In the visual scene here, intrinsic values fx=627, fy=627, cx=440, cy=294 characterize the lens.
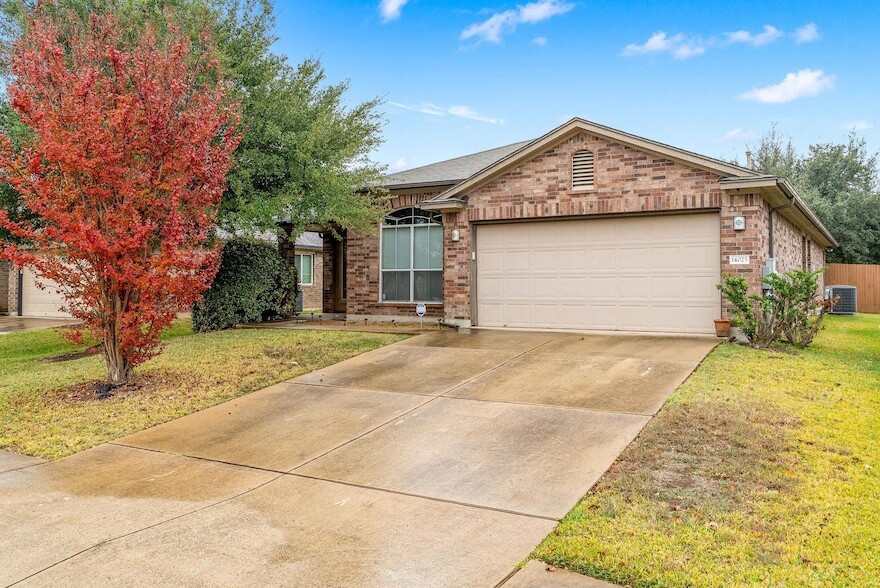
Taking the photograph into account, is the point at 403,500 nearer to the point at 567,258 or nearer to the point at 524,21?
the point at 567,258

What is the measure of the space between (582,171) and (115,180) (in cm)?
809

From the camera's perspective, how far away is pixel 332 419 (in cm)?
678

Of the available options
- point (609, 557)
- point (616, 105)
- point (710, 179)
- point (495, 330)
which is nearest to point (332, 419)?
point (609, 557)

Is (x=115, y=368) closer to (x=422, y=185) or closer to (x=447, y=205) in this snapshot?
(x=447, y=205)

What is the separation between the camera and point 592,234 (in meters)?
12.2

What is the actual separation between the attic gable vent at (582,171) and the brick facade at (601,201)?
81 mm

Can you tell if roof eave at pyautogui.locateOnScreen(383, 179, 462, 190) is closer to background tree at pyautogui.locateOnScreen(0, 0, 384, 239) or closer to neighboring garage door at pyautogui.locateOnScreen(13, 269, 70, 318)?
background tree at pyautogui.locateOnScreen(0, 0, 384, 239)

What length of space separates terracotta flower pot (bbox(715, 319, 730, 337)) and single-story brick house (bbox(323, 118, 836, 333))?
1.19 ft

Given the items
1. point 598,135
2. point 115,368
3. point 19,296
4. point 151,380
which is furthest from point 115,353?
point 19,296

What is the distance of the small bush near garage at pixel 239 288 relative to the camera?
47.2 ft

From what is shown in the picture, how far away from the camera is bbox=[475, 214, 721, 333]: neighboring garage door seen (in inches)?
449

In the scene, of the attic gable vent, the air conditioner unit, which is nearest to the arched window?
the attic gable vent

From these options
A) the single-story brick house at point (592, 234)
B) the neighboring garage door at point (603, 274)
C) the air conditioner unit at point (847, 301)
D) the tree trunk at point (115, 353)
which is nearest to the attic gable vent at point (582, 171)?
the single-story brick house at point (592, 234)

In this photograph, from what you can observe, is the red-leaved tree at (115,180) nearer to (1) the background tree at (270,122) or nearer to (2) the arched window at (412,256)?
(1) the background tree at (270,122)
